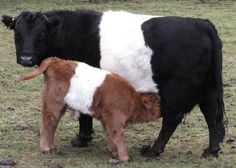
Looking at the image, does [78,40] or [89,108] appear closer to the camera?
[89,108]

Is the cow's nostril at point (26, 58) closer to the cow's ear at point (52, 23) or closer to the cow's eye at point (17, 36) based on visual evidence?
the cow's eye at point (17, 36)

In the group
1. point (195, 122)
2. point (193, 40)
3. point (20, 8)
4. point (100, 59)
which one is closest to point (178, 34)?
point (193, 40)

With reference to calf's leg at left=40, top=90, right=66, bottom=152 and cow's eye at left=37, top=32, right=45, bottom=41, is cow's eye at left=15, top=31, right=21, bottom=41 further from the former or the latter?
calf's leg at left=40, top=90, right=66, bottom=152

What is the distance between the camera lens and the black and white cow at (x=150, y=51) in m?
5.11

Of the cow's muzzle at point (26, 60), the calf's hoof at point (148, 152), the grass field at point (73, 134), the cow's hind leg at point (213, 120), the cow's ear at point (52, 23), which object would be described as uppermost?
the cow's ear at point (52, 23)

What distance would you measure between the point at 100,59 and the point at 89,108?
54cm

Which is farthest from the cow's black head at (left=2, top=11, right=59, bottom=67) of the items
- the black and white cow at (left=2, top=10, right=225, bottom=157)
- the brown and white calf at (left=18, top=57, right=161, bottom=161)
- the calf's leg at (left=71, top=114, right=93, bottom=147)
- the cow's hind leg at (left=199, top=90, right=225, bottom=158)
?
the cow's hind leg at (left=199, top=90, right=225, bottom=158)

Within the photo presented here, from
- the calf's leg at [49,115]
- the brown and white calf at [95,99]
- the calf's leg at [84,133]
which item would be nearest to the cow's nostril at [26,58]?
the brown and white calf at [95,99]

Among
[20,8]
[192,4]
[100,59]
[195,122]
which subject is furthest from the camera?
[192,4]

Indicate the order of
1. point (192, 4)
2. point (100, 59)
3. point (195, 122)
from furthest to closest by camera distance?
point (192, 4)
point (195, 122)
point (100, 59)

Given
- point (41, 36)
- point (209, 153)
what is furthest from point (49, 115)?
point (209, 153)

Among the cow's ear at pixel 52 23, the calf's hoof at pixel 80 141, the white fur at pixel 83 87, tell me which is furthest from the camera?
the calf's hoof at pixel 80 141

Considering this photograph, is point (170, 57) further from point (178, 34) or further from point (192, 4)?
point (192, 4)

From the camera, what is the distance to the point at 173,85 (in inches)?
201
